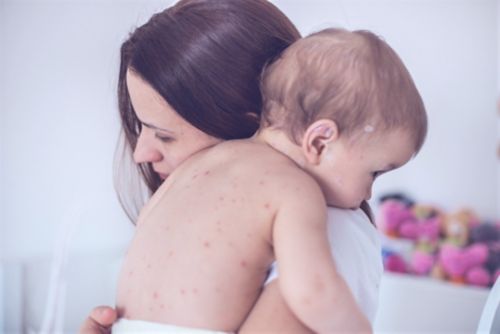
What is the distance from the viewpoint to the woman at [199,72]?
24.5 inches

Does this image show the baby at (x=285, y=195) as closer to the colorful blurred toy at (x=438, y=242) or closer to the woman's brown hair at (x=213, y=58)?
the woman's brown hair at (x=213, y=58)

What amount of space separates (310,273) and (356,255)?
0.34 feet

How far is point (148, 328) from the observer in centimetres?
54

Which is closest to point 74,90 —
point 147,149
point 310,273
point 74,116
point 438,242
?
point 74,116

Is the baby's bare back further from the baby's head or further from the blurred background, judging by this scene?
the blurred background

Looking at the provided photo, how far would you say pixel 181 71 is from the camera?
62 centimetres

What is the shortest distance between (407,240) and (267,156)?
46.1 inches

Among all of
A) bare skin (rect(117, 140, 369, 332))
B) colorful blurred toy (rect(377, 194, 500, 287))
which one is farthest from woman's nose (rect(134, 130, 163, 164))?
colorful blurred toy (rect(377, 194, 500, 287))

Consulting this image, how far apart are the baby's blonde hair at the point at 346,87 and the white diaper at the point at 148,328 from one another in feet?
0.63

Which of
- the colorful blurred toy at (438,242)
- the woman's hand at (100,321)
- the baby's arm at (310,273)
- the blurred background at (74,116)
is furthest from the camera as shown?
the colorful blurred toy at (438,242)

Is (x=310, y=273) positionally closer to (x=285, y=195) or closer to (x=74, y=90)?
(x=285, y=195)

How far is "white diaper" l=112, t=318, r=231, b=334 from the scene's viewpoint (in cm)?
52

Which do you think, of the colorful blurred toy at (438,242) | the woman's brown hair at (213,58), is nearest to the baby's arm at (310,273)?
the woman's brown hair at (213,58)

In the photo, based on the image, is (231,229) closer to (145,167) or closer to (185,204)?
(185,204)
